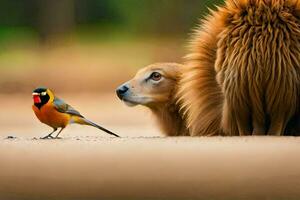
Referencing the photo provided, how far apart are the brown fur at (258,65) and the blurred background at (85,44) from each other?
27.0 ft

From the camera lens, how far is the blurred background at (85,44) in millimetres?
12172

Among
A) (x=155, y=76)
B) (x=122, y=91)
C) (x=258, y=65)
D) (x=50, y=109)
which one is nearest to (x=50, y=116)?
(x=50, y=109)

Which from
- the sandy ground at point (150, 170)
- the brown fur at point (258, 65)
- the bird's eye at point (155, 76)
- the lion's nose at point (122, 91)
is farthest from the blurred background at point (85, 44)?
the sandy ground at point (150, 170)

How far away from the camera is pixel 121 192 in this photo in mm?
1613

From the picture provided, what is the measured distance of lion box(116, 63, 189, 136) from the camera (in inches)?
151

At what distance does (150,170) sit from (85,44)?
42.7ft

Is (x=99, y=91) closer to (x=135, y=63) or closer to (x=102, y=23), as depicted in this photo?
(x=135, y=63)

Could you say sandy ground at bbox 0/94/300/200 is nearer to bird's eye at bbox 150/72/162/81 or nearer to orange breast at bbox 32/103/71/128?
orange breast at bbox 32/103/71/128

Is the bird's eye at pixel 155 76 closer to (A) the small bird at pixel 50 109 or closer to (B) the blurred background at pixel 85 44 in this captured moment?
(A) the small bird at pixel 50 109

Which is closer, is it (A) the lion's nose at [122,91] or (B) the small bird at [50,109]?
(B) the small bird at [50,109]

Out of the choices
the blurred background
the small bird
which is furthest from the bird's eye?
the blurred background

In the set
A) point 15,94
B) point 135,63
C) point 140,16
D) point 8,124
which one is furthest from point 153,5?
point 8,124

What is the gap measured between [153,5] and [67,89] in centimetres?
233

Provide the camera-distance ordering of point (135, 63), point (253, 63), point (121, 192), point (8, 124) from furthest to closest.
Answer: point (135, 63)
point (8, 124)
point (253, 63)
point (121, 192)
